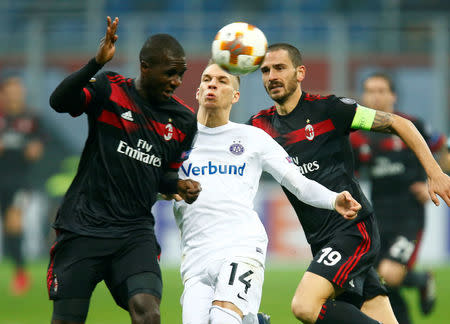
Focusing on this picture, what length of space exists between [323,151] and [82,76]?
1.91m

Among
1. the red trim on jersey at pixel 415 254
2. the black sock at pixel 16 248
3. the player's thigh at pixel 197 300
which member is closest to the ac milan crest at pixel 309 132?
the player's thigh at pixel 197 300

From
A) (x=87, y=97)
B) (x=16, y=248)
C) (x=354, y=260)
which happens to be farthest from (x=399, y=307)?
(x=16, y=248)

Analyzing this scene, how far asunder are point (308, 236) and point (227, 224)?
0.82 m

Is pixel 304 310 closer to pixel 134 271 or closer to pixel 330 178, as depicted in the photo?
pixel 330 178

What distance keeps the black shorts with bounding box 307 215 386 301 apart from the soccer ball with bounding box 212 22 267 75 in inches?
52.3

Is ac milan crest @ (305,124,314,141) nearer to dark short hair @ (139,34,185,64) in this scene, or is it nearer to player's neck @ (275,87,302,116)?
player's neck @ (275,87,302,116)

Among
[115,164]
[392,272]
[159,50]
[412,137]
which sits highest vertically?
[159,50]

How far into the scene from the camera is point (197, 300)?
16.8 feet

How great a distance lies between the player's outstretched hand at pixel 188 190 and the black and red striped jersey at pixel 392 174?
11.6 feet

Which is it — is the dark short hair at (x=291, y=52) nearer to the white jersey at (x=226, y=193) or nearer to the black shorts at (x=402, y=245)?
the white jersey at (x=226, y=193)

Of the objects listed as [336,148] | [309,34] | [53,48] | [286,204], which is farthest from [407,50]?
[336,148]

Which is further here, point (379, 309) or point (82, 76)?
point (379, 309)

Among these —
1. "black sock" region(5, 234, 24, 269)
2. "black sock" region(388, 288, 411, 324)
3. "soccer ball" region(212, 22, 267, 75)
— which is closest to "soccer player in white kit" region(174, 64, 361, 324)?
"soccer ball" region(212, 22, 267, 75)

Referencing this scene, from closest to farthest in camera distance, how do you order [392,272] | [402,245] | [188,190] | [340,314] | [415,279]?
[188,190] < [340,314] < [392,272] < [402,245] < [415,279]
